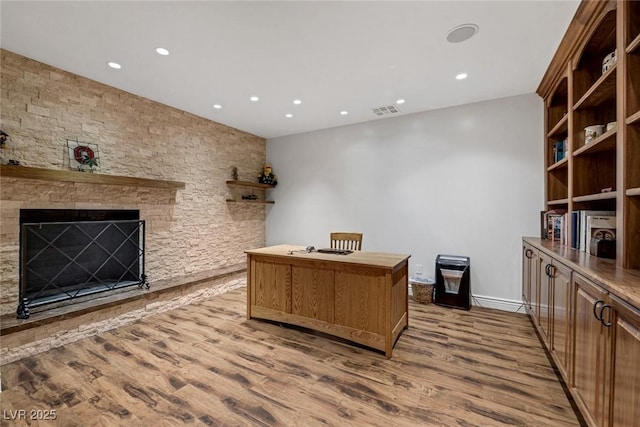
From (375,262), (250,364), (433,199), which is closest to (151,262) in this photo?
(250,364)

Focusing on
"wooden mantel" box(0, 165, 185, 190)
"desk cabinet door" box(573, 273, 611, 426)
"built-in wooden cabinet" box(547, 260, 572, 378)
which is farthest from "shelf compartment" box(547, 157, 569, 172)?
"wooden mantel" box(0, 165, 185, 190)

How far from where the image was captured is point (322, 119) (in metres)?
4.45

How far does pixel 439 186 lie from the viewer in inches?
155

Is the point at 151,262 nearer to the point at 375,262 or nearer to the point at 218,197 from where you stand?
the point at 218,197

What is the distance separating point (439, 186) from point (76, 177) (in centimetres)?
434

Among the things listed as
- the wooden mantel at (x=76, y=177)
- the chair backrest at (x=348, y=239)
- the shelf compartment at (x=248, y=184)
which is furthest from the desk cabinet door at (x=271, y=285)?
the shelf compartment at (x=248, y=184)

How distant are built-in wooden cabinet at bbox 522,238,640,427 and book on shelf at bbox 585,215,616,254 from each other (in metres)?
0.16

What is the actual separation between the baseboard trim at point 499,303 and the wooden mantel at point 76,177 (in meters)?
4.35

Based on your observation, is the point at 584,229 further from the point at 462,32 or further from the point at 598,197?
the point at 462,32

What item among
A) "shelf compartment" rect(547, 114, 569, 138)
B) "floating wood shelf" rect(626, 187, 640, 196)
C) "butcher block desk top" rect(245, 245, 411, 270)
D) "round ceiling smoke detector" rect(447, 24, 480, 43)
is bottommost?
"butcher block desk top" rect(245, 245, 411, 270)

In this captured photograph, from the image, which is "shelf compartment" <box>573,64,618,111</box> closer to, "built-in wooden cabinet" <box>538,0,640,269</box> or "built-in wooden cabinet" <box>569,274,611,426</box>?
"built-in wooden cabinet" <box>538,0,640,269</box>

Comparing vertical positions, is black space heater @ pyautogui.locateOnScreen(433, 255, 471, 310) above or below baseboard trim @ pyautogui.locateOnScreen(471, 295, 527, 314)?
above

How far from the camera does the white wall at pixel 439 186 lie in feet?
11.5

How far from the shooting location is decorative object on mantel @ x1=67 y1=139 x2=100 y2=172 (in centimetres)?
299
